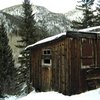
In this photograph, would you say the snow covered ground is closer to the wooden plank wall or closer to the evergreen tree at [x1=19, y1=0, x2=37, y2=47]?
the wooden plank wall

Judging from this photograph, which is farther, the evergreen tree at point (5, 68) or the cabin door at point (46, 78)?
the evergreen tree at point (5, 68)

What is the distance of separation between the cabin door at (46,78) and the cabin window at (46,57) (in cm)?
34

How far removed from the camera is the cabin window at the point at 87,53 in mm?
16188

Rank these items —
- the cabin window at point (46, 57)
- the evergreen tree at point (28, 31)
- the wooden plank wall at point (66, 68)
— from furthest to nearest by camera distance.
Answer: the evergreen tree at point (28, 31)
the cabin window at point (46, 57)
the wooden plank wall at point (66, 68)

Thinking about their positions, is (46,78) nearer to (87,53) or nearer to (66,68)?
(66,68)

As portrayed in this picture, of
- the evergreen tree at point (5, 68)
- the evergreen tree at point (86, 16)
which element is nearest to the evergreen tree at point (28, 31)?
the evergreen tree at point (5, 68)

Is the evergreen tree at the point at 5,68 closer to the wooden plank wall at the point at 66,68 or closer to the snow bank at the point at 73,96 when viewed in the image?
the wooden plank wall at the point at 66,68

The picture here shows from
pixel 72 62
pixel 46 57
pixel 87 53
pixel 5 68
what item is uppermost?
pixel 87 53

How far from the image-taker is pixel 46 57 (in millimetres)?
17844

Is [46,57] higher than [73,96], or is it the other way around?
[46,57]

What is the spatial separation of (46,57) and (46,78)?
141cm

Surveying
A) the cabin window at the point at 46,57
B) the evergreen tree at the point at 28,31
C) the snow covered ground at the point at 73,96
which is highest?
the evergreen tree at the point at 28,31

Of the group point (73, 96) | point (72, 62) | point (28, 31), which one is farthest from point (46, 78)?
point (28, 31)

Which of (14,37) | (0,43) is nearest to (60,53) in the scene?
(0,43)
